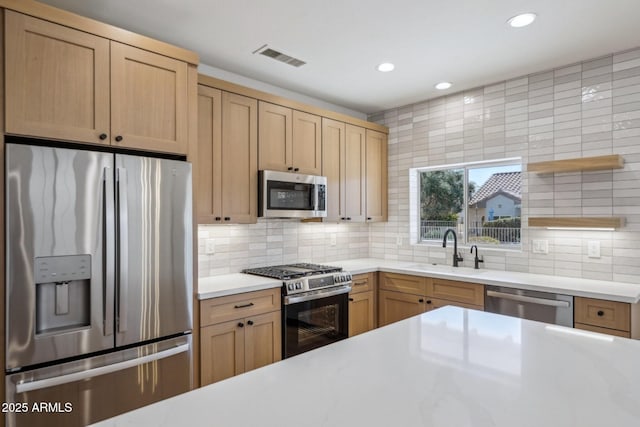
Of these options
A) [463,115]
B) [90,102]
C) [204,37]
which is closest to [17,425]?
[90,102]

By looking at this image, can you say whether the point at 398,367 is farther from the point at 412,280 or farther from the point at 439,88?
the point at 439,88

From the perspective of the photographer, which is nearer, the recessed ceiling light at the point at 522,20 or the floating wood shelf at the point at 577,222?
the recessed ceiling light at the point at 522,20

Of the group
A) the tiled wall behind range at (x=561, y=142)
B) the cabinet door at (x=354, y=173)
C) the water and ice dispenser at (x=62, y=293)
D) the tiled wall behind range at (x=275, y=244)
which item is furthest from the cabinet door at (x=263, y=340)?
the tiled wall behind range at (x=561, y=142)

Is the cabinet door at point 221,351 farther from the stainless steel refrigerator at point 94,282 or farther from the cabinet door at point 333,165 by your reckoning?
the cabinet door at point 333,165

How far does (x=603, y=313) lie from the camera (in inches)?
95.3

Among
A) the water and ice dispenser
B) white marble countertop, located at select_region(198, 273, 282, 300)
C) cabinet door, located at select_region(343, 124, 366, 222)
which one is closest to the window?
cabinet door, located at select_region(343, 124, 366, 222)

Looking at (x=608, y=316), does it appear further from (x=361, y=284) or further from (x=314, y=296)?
(x=314, y=296)

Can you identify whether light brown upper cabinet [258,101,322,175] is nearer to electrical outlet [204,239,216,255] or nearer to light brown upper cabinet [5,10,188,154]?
electrical outlet [204,239,216,255]

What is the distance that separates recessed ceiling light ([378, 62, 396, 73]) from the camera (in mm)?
3002

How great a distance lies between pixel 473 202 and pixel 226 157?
2.43 m

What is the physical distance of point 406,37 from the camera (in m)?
2.55

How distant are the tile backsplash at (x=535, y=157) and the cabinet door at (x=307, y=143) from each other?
59 centimetres

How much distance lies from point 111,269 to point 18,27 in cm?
121

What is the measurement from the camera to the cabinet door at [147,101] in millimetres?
2053
